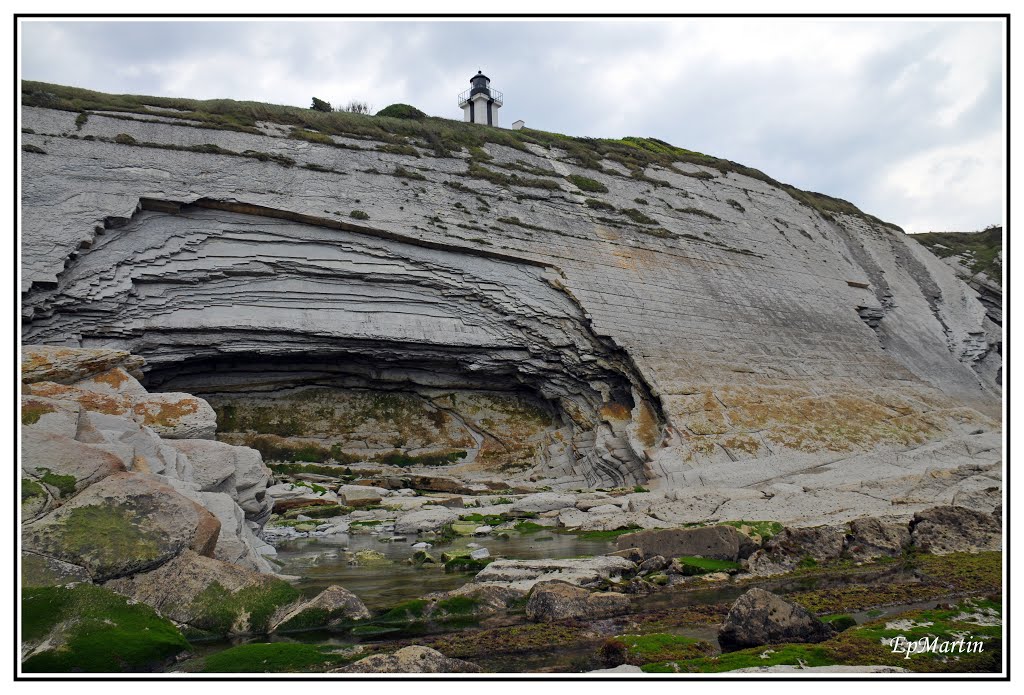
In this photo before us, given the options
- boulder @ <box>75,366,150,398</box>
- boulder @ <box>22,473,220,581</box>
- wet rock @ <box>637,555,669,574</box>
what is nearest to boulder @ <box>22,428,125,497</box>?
boulder @ <box>22,473,220,581</box>

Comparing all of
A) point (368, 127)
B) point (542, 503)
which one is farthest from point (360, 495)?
point (368, 127)

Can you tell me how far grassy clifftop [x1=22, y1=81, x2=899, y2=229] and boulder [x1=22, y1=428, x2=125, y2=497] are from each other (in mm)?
19995

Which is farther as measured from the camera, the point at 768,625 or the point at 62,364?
the point at 62,364

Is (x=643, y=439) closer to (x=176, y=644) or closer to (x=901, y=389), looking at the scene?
(x=901, y=389)

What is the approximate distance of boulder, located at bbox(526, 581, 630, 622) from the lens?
280 inches

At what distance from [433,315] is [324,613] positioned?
16.1 meters

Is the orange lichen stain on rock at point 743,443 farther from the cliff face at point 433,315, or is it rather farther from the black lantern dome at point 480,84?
the black lantern dome at point 480,84

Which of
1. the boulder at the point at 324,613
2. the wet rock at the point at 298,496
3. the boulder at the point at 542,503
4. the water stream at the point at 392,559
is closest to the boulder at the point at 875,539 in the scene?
the water stream at the point at 392,559

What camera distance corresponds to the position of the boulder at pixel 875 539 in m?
10.1

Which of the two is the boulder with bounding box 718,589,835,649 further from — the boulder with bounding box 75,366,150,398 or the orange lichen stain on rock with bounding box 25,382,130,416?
the boulder with bounding box 75,366,150,398

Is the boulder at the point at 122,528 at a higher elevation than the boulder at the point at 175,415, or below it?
below

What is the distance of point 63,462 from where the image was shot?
799cm

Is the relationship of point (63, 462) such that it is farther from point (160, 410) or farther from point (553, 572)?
point (553, 572)

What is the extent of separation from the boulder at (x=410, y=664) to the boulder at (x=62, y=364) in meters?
11.5
